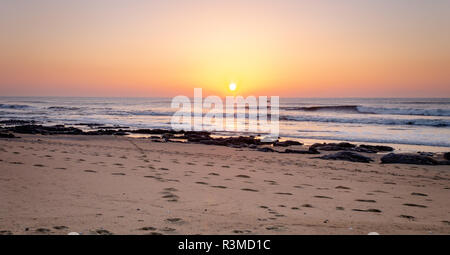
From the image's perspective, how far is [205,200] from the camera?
5.51m

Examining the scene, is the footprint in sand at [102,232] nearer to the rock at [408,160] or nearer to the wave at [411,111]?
the rock at [408,160]

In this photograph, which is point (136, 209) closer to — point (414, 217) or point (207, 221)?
point (207, 221)

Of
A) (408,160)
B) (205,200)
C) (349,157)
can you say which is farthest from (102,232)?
(408,160)

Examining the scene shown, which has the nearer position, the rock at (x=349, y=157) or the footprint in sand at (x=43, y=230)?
the footprint in sand at (x=43, y=230)

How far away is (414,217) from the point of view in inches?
199

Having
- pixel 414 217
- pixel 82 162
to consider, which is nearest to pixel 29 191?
pixel 82 162

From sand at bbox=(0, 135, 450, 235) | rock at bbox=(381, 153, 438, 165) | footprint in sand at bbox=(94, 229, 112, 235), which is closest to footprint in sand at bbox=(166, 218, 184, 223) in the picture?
sand at bbox=(0, 135, 450, 235)

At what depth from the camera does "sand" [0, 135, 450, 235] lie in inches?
165

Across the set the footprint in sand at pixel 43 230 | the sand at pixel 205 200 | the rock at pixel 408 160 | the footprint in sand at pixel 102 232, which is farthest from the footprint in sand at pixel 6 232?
the rock at pixel 408 160

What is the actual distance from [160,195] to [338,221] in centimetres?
264

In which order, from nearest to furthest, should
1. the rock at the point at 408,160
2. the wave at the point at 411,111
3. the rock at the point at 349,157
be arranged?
the rock at the point at 408,160
the rock at the point at 349,157
the wave at the point at 411,111

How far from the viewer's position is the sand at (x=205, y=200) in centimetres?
418

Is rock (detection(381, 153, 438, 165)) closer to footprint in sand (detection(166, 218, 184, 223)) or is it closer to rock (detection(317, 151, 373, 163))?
rock (detection(317, 151, 373, 163))

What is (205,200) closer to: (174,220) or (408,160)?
(174,220)
